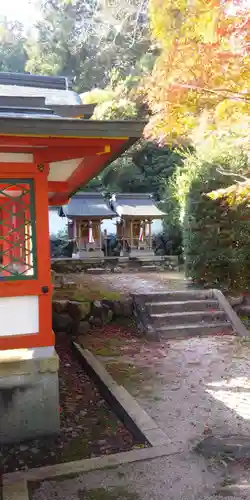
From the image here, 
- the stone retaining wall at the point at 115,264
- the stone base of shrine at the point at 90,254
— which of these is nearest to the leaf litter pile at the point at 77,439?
the stone retaining wall at the point at 115,264

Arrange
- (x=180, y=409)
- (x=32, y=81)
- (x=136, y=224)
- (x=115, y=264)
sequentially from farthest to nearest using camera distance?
1. (x=136, y=224)
2. (x=115, y=264)
3. (x=32, y=81)
4. (x=180, y=409)

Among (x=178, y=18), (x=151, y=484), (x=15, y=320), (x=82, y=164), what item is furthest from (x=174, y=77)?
(x=151, y=484)

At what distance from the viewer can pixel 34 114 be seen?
433cm

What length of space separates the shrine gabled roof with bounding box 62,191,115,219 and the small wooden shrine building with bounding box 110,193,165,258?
744 millimetres

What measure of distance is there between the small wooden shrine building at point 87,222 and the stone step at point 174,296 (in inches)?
445

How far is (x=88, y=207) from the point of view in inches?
838

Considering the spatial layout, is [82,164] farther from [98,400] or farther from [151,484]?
[151,484]

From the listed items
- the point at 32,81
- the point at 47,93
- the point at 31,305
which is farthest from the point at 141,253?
the point at 31,305

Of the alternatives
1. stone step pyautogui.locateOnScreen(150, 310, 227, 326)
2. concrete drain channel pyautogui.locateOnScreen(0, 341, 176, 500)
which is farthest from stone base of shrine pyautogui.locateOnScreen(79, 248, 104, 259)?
concrete drain channel pyautogui.locateOnScreen(0, 341, 176, 500)

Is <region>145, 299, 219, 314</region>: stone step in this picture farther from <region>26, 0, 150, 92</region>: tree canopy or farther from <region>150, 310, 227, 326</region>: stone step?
<region>26, 0, 150, 92</region>: tree canopy

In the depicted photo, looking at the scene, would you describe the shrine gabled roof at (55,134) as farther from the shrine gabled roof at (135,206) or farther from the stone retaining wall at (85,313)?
the shrine gabled roof at (135,206)

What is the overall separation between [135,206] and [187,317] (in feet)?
42.6

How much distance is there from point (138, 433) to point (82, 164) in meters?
3.46

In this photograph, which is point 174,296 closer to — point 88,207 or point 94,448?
point 94,448
